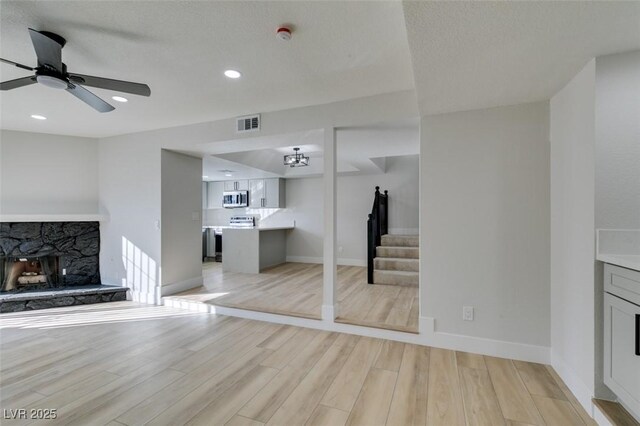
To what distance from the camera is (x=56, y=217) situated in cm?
412

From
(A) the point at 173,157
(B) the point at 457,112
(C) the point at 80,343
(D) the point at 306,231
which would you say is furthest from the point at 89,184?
(B) the point at 457,112

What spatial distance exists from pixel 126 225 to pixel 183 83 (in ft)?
9.21

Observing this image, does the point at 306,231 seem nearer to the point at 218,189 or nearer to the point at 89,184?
the point at 218,189

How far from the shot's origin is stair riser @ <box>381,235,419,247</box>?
204 inches

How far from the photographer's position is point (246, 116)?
3.40 m

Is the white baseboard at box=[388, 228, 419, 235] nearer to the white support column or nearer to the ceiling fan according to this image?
the white support column

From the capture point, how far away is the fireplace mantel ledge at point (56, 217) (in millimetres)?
3872

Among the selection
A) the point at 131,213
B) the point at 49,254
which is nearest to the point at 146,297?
the point at 131,213

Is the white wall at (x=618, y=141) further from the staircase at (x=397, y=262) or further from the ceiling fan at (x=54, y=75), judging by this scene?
the ceiling fan at (x=54, y=75)

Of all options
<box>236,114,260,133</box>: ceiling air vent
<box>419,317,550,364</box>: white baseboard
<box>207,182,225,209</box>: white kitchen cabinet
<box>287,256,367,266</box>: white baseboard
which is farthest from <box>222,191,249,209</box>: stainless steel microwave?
<box>419,317,550,364</box>: white baseboard

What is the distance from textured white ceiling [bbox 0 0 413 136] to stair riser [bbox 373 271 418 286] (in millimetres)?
2994

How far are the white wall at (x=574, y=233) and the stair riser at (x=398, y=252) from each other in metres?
2.67

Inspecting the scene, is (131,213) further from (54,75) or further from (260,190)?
(260,190)

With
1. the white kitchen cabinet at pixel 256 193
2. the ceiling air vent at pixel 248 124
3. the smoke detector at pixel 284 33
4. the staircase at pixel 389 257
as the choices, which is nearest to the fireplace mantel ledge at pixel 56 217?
the ceiling air vent at pixel 248 124
